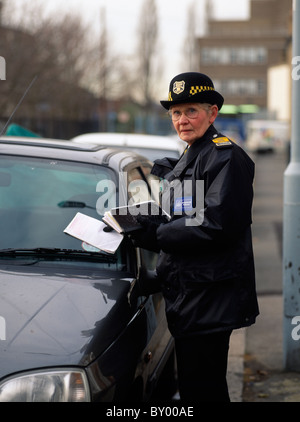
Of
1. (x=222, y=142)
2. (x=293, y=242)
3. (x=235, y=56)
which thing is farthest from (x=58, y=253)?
(x=235, y=56)

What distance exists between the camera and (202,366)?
290 centimetres

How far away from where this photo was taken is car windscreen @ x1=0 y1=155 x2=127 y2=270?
3.49 meters

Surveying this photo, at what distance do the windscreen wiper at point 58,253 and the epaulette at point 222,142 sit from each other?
0.84 m

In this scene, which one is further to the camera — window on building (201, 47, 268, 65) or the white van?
window on building (201, 47, 268, 65)

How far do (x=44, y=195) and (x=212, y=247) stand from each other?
1.25 metres

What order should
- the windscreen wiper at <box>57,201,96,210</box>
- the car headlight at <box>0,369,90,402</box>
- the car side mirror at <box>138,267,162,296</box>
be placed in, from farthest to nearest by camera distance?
the windscreen wiper at <box>57,201,96,210</box> < the car side mirror at <box>138,267,162,296</box> < the car headlight at <box>0,369,90,402</box>

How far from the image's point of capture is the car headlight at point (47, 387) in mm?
2438

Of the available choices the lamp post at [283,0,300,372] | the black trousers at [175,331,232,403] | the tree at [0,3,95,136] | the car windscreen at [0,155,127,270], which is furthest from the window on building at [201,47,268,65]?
the black trousers at [175,331,232,403]

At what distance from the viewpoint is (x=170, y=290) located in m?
2.94

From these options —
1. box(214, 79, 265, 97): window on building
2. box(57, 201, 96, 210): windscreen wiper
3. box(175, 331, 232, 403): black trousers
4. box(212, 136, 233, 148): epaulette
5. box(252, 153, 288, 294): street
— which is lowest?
box(252, 153, 288, 294): street

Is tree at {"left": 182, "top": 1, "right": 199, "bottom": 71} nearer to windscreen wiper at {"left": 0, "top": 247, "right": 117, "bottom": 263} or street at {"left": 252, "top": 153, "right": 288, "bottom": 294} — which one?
street at {"left": 252, "top": 153, "right": 288, "bottom": 294}

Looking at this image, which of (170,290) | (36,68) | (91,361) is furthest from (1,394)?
(36,68)

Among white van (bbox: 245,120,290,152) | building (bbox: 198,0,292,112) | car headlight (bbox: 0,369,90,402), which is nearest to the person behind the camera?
car headlight (bbox: 0,369,90,402)

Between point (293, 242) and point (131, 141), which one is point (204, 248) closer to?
point (293, 242)
